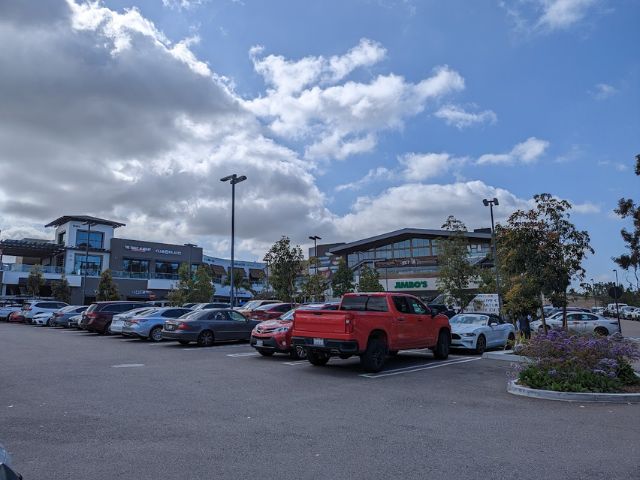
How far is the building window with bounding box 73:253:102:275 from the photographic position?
60.3 meters

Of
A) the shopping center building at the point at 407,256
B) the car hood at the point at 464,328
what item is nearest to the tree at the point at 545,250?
the car hood at the point at 464,328

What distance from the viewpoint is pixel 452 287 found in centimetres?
3391

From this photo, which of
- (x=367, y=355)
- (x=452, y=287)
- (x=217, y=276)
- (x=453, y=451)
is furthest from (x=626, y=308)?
(x=453, y=451)

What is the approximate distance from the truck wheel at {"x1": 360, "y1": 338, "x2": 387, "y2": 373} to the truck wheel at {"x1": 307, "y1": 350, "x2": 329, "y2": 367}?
5.40ft

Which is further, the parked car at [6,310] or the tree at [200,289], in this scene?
the tree at [200,289]

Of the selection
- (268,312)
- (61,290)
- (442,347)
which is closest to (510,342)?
(442,347)

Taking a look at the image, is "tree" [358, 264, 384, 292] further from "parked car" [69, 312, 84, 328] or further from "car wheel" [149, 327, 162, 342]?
"car wheel" [149, 327, 162, 342]

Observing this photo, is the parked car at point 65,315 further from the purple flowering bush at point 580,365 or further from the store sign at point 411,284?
the purple flowering bush at point 580,365

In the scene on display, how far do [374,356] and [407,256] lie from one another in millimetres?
48529

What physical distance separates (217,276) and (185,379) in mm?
66380

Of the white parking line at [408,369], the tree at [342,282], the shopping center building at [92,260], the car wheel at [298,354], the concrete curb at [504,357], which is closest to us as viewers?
the white parking line at [408,369]

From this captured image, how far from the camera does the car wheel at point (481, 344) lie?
57.1ft

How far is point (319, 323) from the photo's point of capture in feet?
41.6

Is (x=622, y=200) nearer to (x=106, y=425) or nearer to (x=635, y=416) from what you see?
(x=635, y=416)
